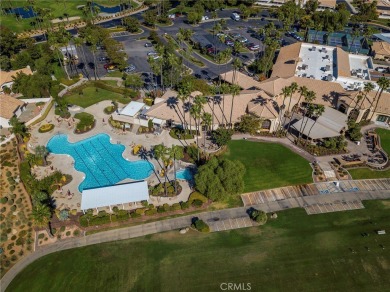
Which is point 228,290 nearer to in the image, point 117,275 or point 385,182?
point 117,275

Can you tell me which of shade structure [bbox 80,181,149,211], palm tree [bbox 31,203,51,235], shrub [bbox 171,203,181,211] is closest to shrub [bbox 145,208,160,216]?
shade structure [bbox 80,181,149,211]

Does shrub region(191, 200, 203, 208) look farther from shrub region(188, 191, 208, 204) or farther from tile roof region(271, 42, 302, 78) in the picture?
tile roof region(271, 42, 302, 78)

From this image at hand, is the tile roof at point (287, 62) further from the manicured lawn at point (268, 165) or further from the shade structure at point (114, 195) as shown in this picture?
the shade structure at point (114, 195)

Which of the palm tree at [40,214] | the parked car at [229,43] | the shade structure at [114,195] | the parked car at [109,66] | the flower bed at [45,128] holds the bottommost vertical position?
the shade structure at [114,195]

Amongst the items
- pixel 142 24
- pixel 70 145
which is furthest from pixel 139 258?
pixel 142 24

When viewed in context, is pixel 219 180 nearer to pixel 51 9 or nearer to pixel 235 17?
pixel 235 17

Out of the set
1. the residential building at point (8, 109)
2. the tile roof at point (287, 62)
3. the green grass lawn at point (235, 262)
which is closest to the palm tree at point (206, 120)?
the green grass lawn at point (235, 262)

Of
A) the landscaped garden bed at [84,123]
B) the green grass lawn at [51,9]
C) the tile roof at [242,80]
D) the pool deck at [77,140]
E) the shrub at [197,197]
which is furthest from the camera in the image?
the green grass lawn at [51,9]
